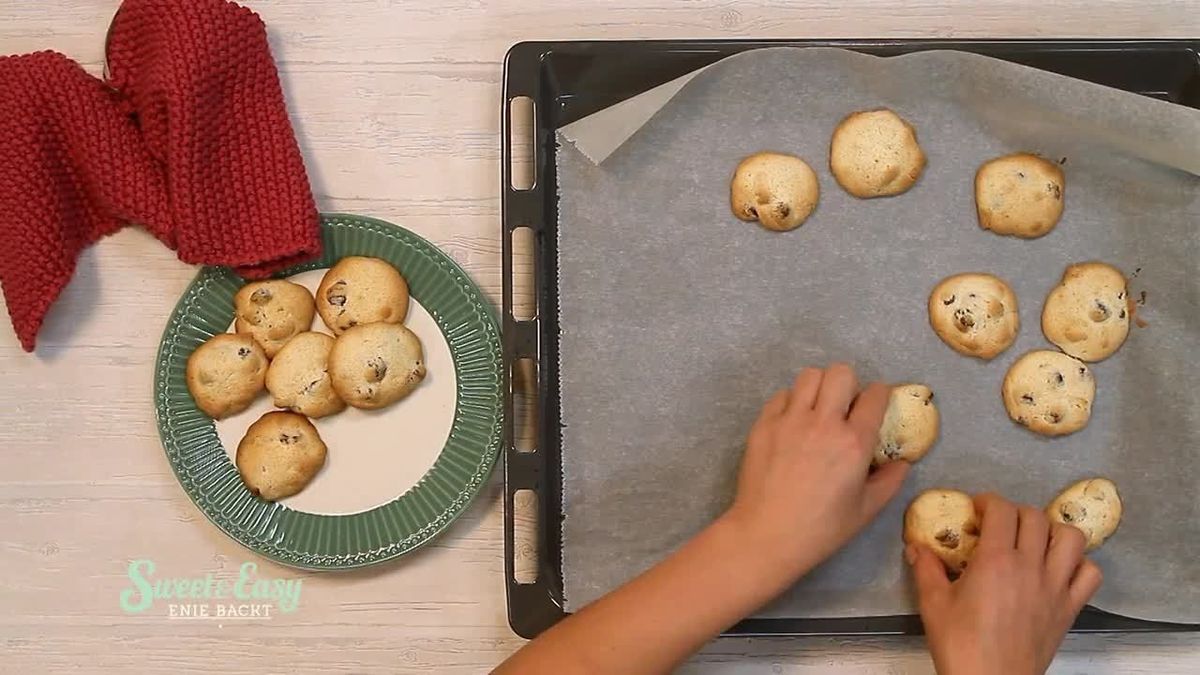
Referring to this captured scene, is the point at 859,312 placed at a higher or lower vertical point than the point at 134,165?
lower

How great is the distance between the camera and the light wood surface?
2.87 ft

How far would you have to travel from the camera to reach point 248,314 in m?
0.86

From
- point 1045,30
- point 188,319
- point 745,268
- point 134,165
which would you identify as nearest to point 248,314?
point 188,319

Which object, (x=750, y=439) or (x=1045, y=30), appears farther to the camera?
(x=1045, y=30)

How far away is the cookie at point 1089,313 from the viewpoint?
0.83m

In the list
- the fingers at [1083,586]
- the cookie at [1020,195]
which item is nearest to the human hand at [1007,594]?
the fingers at [1083,586]

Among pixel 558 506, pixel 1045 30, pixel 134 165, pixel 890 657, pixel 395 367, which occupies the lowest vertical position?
pixel 890 657

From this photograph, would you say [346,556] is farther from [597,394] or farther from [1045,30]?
[1045,30]

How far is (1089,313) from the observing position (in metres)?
0.83

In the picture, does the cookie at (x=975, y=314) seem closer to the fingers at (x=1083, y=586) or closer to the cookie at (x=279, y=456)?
the fingers at (x=1083, y=586)

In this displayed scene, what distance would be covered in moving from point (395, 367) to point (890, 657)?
1.58 feet

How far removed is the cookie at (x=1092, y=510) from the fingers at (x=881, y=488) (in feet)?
0.45

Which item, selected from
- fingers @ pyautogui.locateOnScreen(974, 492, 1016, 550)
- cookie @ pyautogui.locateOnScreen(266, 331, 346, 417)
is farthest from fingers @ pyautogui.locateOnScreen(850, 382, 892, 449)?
cookie @ pyautogui.locateOnScreen(266, 331, 346, 417)

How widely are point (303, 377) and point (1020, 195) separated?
0.61 meters
